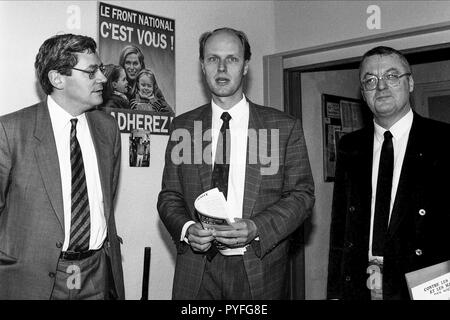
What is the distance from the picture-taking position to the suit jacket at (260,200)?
6.26 ft

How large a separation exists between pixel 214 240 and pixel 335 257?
0.53 m

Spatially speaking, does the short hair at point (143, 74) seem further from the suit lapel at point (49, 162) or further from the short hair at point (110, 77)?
the suit lapel at point (49, 162)

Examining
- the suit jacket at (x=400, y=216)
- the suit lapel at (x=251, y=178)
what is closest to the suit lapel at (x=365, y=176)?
the suit jacket at (x=400, y=216)

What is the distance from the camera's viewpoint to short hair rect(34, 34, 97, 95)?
1945mm

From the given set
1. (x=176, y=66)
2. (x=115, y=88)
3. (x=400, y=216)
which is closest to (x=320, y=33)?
(x=176, y=66)

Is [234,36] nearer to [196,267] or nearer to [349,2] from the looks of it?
[196,267]

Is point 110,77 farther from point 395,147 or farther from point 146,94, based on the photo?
point 395,147

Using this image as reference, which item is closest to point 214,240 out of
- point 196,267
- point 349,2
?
point 196,267

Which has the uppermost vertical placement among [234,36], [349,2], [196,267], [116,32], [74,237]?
[349,2]

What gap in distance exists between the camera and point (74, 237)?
6.01ft

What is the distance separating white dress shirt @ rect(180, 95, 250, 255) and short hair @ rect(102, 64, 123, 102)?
2.40 ft

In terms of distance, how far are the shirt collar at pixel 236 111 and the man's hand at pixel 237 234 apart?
1.48 feet

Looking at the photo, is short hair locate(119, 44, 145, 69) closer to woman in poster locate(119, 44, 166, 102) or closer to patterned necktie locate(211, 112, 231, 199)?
woman in poster locate(119, 44, 166, 102)

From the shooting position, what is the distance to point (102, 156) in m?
2.00
